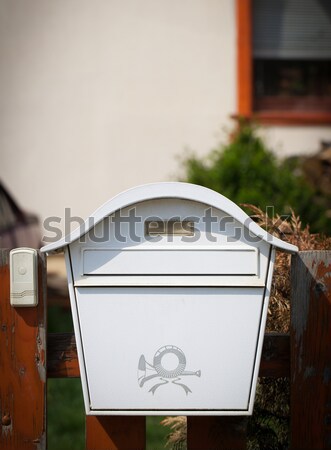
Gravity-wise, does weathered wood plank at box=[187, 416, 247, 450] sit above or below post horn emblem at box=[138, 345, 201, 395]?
below

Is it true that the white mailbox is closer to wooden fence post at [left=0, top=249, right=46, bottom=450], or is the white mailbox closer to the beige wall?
wooden fence post at [left=0, top=249, right=46, bottom=450]

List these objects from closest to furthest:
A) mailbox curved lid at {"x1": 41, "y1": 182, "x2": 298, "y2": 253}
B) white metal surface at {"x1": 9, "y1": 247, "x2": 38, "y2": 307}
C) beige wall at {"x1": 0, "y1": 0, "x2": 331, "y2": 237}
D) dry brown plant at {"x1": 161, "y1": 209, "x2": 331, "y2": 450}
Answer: mailbox curved lid at {"x1": 41, "y1": 182, "x2": 298, "y2": 253} < white metal surface at {"x1": 9, "y1": 247, "x2": 38, "y2": 307} < dry brown plant at {"x1": 161, "y1": 209, "x2": 331, "y2": 450} < beige wall at {"x1": 0, "y1": 0, "x2": 331, "y2": 237}

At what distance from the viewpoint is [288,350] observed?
92.8 inches

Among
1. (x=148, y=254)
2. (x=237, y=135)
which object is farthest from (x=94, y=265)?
(x=237, y=135)

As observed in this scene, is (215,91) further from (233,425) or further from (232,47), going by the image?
(233,425)

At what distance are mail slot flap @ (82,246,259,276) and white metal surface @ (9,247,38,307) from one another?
22cm

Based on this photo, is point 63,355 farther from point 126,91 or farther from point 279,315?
point 126,91

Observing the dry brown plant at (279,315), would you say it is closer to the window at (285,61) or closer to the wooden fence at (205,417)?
the wooden fence at (205,417)

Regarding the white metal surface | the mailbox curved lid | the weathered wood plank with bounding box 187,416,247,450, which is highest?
the mailbox curved lid

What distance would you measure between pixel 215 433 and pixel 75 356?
0.55 m

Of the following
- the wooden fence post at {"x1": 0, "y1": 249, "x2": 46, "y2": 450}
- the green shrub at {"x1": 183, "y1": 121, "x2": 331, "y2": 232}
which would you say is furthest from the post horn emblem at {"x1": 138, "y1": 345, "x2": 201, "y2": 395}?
the green shrub at {"x1": 183, "y1": 121, "x2": 331, "y2": 232}

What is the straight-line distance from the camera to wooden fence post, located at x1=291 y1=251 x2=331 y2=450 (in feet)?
7.61

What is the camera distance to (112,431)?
235cm

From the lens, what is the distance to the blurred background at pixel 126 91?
6.66 m
